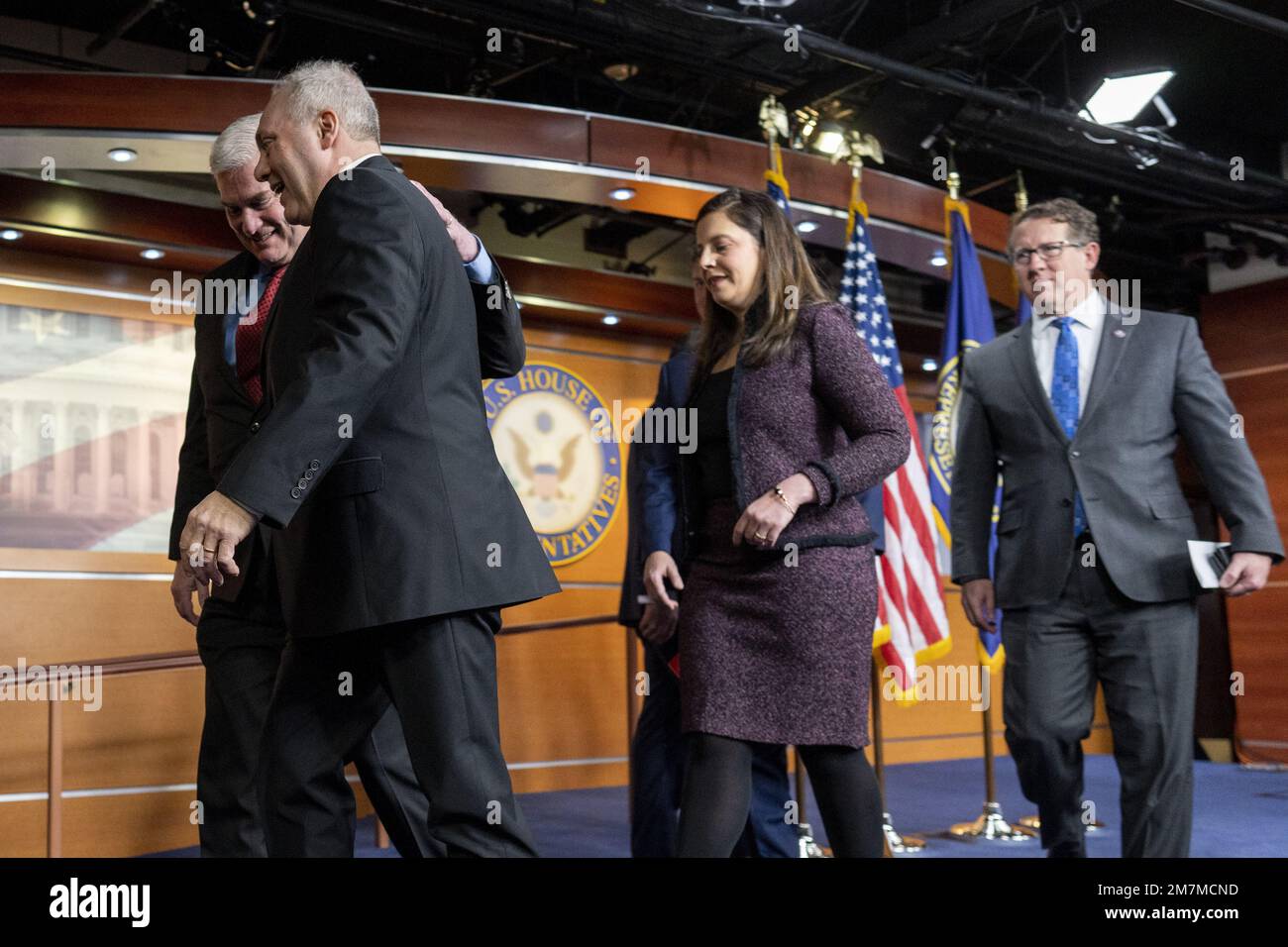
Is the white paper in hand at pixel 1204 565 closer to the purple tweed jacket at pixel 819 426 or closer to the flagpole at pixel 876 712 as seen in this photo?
the purple tweed jacket at pixel 819 426

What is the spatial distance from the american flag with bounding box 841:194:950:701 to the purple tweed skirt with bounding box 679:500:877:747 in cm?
210

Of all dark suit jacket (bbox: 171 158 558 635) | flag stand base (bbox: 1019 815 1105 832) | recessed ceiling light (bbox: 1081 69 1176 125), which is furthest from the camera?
recessed ceiling light (bbox: 1081 69 1176 125)

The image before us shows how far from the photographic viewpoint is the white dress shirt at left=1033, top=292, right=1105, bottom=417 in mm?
2875

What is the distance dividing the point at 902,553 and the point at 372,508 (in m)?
3.18

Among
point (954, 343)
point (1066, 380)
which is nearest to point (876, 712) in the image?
point (954, 343)

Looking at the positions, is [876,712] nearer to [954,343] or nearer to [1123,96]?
[954,343]

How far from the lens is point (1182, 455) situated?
9.62 m

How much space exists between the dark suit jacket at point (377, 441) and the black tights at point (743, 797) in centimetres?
61

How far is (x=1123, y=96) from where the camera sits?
6270 mm

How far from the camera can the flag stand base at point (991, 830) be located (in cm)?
477

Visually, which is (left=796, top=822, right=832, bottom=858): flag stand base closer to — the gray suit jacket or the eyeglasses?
the gray suit jacket

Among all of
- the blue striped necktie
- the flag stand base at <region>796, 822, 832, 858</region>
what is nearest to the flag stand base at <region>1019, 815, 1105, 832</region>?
the flag stand base at <region>796, 822, 832, 858</region>

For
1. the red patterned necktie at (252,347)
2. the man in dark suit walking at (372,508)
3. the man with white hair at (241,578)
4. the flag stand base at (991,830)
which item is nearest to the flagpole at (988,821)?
the flag stand base at (991,830)

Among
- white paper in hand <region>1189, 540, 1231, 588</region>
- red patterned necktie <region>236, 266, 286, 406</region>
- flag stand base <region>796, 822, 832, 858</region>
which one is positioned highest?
red patterned necktie <region>236, 266, 286, 406</region>
